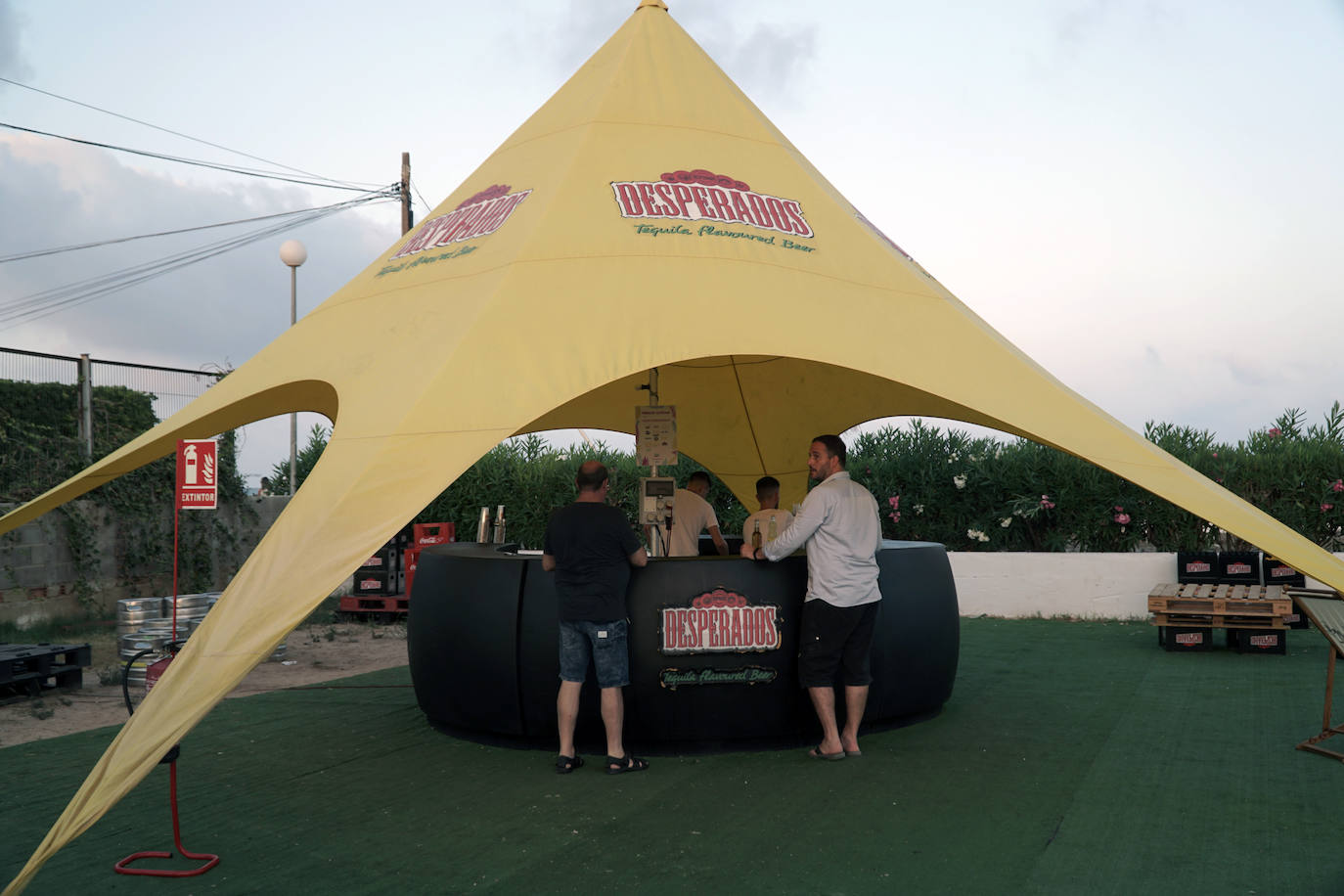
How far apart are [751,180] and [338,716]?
4.67 metres

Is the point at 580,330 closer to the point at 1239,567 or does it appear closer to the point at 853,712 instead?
the point at 853,712

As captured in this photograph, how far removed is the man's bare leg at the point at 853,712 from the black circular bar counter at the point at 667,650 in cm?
26

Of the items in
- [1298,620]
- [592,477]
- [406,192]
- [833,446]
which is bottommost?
[1298,620]

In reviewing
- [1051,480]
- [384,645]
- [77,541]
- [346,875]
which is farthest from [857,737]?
[77,541]

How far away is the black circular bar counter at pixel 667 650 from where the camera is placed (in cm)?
602

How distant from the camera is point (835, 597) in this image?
19.4ft

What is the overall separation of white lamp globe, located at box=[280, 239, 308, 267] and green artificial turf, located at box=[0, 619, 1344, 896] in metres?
10.5

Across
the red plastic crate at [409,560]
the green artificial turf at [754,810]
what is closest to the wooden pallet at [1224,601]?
the green artificial turf at [754,810]

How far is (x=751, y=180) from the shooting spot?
660cm

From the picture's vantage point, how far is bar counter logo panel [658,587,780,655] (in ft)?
19.7

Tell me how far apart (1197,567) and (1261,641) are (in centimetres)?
188

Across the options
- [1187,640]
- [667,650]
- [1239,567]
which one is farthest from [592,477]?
[1239,567]

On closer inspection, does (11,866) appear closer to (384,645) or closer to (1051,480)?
(384,645)

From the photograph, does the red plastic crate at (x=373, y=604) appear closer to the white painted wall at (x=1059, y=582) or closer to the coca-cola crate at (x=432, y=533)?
the coca-cola crate at (x=432, y=533)
